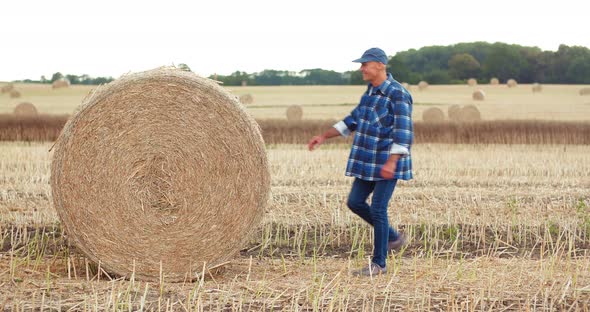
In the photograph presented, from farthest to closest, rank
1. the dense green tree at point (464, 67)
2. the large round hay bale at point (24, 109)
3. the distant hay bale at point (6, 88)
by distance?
the dense green tree at point (464, 67) → the distant hay bale at point (6, 88) → the large round hay bale at point (24, 109)

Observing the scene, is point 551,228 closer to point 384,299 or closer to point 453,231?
point 453,231

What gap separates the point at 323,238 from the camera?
9289 millimetres

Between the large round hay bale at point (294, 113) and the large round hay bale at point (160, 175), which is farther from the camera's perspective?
the large round hay bale at point (294, 113)

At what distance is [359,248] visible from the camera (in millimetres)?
8094

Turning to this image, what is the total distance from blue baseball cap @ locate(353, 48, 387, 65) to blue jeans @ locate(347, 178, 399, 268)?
0.96 m

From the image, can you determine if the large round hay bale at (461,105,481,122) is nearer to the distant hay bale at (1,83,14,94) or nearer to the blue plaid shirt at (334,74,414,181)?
the distant hay bale at (1,83,14,94)

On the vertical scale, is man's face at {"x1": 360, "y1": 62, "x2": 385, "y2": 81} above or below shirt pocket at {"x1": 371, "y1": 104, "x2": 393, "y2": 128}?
above

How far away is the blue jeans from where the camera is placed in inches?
288

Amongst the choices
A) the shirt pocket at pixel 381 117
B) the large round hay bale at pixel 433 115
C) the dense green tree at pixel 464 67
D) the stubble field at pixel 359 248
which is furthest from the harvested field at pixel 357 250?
the dense green tree at pixel 464 67

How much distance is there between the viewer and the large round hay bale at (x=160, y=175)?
287 inches

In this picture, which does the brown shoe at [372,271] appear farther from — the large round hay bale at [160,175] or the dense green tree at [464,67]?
the dense green tree at [464,67]

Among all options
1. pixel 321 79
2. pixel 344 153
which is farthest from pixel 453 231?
pixel 321 79

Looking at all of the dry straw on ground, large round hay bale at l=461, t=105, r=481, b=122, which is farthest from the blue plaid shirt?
the dry straw on ground

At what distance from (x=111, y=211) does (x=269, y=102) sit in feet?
93.4
